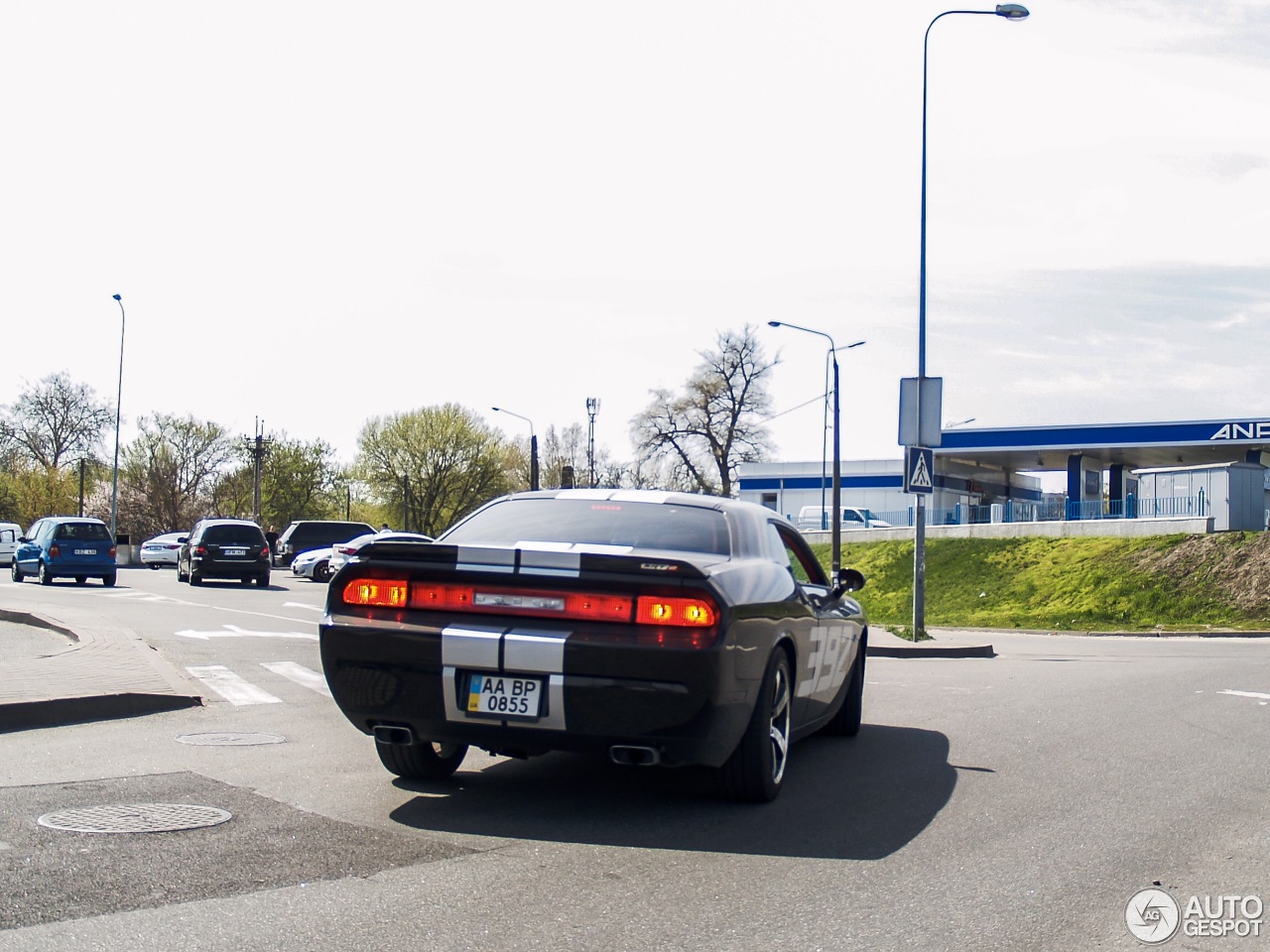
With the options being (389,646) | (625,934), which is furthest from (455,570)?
(625,934)

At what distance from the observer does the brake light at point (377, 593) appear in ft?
20.2

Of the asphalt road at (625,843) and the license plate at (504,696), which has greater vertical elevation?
the license plate at (504,696)

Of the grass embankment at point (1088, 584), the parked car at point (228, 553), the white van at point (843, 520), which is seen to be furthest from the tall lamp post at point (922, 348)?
the white van at point (843, 520)

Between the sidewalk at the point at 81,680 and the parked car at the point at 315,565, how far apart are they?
26.5m

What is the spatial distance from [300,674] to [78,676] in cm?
231

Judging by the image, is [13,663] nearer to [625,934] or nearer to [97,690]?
[97,690]

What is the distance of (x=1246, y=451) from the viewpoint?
5831 centimetres

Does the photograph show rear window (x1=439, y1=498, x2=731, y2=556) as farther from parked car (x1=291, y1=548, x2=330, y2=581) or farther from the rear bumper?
parked car (x1=291, y1=548, x2=330, y2=581)

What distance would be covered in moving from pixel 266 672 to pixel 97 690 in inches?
123

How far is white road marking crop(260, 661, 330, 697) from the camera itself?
11.5 meters

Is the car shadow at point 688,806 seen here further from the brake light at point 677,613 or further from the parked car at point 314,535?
the parked car at point 314,535

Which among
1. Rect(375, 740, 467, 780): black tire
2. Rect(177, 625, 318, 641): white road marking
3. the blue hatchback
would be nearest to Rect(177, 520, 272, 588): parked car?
the blue hatchback

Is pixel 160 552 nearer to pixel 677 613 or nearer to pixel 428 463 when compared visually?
pixel 428 463

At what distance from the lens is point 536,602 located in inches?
232
